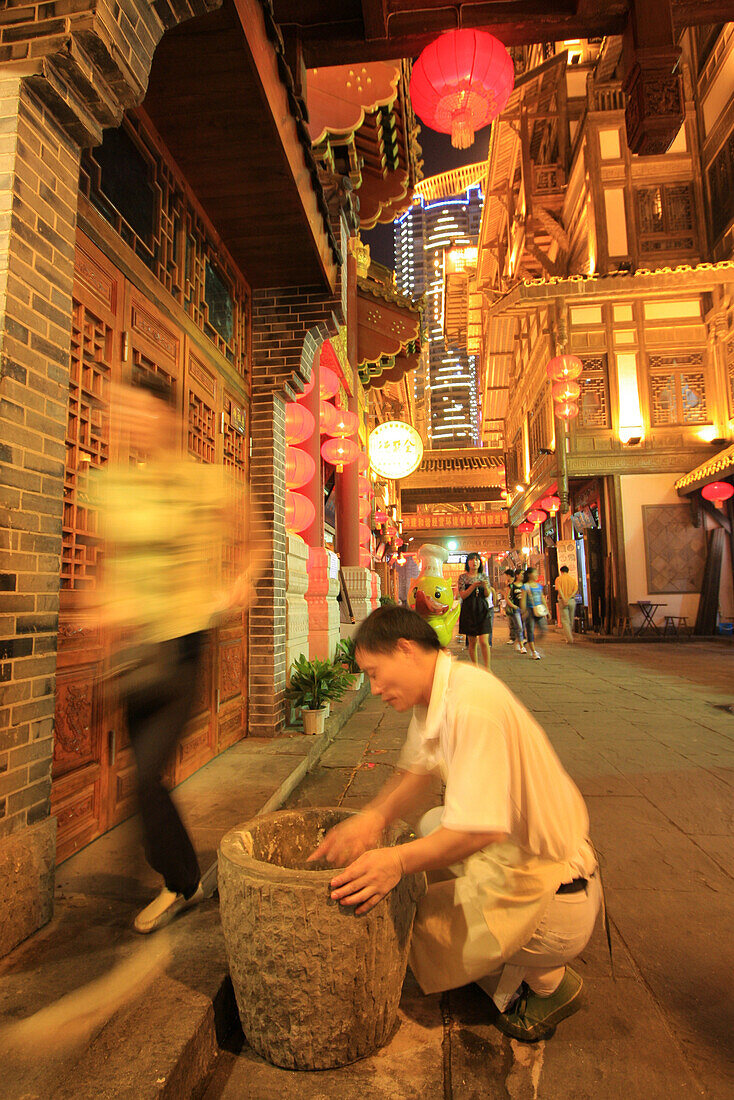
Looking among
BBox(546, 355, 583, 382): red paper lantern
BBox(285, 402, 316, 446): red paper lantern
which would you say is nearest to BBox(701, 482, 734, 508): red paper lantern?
BBox(546, 355, 583, 382): red paper lantern

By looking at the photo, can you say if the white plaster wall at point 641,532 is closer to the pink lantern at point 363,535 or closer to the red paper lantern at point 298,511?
the pink lantern at point 363,535

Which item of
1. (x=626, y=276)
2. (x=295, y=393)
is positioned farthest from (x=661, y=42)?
(x=626, y=276)

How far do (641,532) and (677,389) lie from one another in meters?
4.19

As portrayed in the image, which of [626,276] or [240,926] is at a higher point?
[626,276]

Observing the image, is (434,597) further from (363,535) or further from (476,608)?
(363,535)

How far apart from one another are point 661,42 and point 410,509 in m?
26.8

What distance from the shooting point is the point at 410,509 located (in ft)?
102

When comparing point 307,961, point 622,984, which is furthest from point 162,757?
point 622,984

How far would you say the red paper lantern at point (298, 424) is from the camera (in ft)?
21.7

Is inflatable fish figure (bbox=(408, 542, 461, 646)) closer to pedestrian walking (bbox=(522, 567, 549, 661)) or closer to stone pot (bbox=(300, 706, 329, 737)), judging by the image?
stone pot (bbox=(300, 706, 329, 737))

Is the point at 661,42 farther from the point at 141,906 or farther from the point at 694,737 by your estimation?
the point at 141,906

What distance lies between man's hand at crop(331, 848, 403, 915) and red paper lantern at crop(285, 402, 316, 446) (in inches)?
220

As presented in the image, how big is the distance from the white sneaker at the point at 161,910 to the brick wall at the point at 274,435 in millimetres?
2614

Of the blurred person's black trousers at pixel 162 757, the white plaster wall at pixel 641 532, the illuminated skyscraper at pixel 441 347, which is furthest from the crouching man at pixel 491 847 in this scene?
the illuminated skyscraper at pixel 441 347
